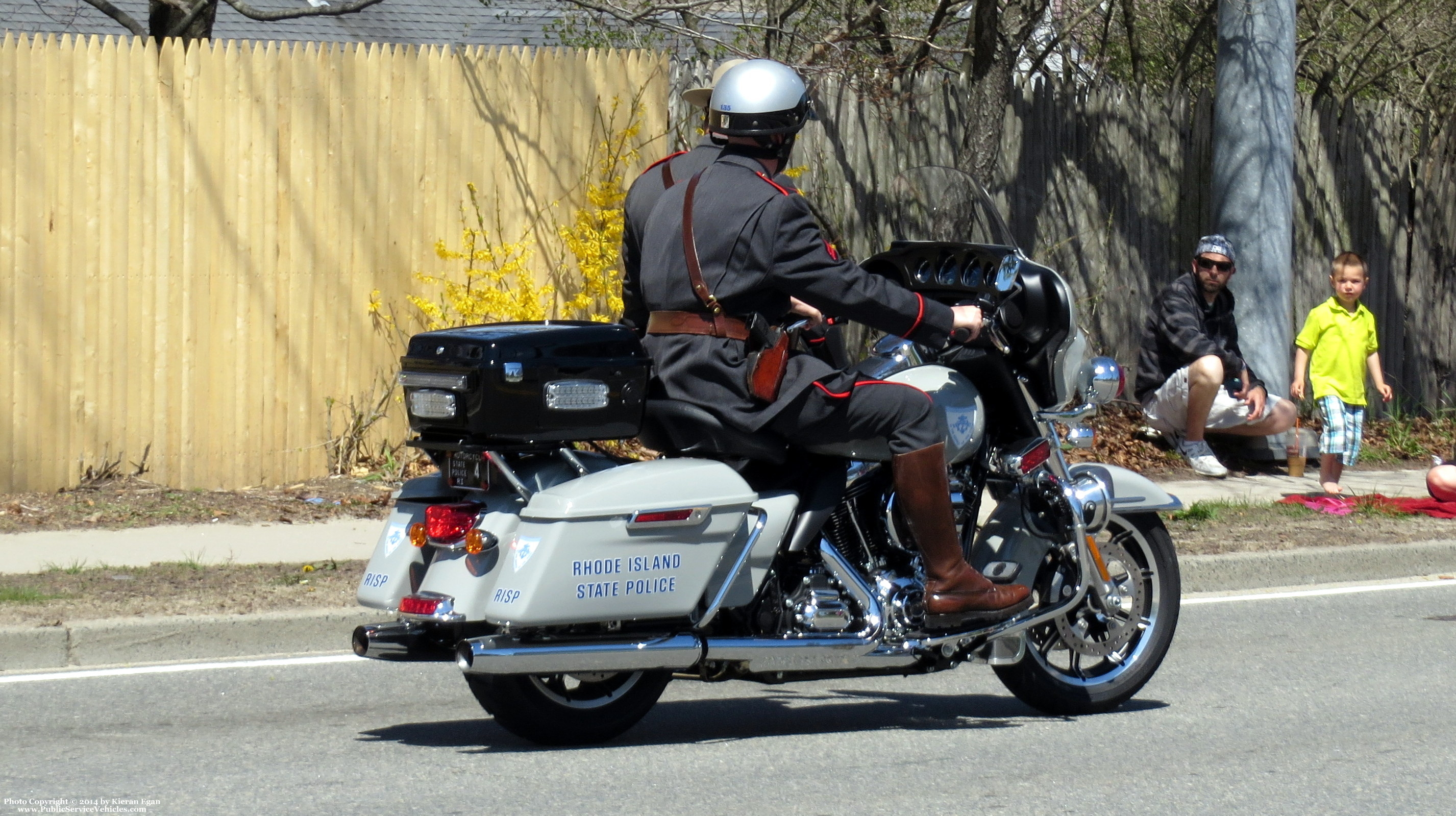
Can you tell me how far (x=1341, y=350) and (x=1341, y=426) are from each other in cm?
49

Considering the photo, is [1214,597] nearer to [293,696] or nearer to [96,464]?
[293,696]

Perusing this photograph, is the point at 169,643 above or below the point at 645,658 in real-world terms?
below

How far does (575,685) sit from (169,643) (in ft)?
7.47

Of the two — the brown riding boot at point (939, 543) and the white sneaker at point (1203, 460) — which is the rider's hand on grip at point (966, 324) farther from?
the white sneaker at point (1203, 460)

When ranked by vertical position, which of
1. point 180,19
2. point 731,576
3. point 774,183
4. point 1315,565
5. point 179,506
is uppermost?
point 180,19

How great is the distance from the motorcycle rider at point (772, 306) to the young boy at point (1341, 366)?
6.22 m

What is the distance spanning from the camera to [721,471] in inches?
198

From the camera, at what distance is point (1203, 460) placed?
1148 cm

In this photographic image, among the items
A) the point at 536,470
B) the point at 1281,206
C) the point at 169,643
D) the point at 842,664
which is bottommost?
the point at 169,643

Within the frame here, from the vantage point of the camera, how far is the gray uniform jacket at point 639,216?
17.9 ft

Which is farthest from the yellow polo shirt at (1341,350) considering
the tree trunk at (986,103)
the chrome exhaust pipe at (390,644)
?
the chrome exhaust pipe at (390,644)

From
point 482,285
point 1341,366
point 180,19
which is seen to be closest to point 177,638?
point 482,285

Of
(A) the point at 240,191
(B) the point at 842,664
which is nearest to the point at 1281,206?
(A) the point at 240,191

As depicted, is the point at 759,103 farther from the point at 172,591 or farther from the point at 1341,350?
the point at 1341,350
